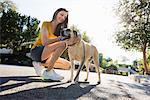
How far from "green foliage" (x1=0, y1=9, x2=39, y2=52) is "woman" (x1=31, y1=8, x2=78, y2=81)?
2175 cm

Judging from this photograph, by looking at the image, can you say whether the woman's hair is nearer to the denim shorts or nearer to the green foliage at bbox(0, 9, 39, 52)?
the denim shorts

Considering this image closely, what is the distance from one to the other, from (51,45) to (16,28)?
1023 inches

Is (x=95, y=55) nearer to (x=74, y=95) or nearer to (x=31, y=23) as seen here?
(x=74, y=95)

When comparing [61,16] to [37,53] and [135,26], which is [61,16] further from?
[135,26]

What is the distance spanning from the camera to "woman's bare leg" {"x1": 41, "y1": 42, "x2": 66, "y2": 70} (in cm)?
496

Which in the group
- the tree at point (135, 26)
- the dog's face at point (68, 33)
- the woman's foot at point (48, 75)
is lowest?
the woman's foot at point (48, 75)

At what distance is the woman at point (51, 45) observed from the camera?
4.91 metres

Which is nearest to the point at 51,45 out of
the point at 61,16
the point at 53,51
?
the point at 53,51

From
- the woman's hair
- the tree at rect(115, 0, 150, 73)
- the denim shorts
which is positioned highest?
the tree at rect(115, 0, 150, 73)

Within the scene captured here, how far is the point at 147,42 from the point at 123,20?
3.25 m

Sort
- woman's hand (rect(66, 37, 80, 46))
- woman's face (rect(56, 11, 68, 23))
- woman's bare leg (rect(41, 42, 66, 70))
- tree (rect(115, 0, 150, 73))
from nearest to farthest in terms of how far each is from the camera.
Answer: woman's bare leg (rect(41, 42, 66, 70))
woman's hand (rect(66, 37, 80, 46))
woman's face (rect(56, 11, 68, 23))
tree (rect(115, 0, 150, 73))

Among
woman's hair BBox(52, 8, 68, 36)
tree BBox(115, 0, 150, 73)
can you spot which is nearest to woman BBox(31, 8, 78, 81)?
woman's hair BBox(52, 8, 68, 36)

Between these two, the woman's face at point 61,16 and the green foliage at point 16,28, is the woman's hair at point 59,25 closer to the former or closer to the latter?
the woman's face at point 61,16

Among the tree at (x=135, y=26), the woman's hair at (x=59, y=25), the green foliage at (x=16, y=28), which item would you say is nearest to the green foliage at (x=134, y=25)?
the tree at (x=135, y=26)
